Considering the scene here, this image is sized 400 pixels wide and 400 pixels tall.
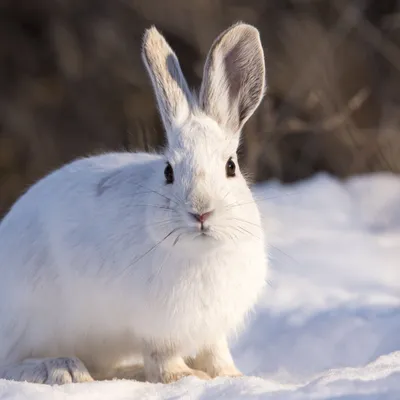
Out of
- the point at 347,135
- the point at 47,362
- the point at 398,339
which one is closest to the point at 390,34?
the point at 347,135

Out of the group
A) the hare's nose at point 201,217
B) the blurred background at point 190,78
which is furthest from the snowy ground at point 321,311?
the blurred background at point 190,78

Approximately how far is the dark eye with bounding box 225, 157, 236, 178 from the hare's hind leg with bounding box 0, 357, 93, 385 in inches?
29.5

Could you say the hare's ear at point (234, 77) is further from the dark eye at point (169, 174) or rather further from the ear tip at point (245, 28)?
the dark eye at point (169, 174)

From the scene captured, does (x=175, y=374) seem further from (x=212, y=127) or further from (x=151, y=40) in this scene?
(x=151, y=40)

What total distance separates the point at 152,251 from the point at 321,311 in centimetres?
110

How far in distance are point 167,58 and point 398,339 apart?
4.16ft

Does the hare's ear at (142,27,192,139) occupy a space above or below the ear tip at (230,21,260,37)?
below

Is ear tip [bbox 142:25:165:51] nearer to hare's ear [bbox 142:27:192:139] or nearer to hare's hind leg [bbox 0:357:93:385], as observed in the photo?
hare's ear [bbox 142:27:192:139]

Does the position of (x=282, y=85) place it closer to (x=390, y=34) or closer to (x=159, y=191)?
(x=390, y=34)

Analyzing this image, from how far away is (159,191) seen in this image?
3283 millimetres

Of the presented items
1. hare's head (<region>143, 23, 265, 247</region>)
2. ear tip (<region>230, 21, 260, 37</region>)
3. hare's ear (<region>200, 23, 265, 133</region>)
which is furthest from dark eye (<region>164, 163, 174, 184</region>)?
ear tip (<region>230, 21, 260, 37</region>)

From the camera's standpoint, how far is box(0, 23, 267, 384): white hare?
3229mm

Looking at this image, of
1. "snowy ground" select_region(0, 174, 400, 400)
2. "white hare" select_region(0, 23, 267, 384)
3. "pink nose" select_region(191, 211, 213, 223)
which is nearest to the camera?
"snowy ground" select_region(0, 174, 400, 400)

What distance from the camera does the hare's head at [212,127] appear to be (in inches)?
122
